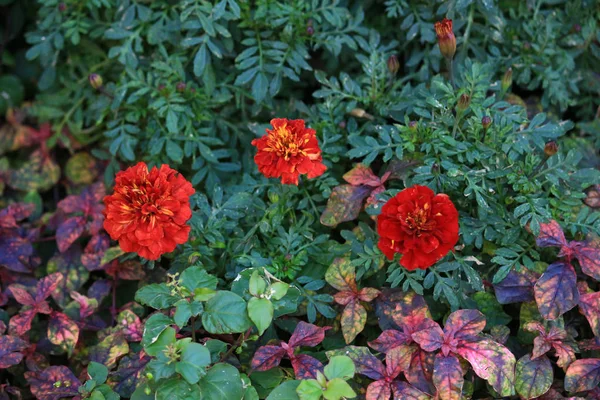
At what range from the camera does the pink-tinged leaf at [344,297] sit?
147 centimetres

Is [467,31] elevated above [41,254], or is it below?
above

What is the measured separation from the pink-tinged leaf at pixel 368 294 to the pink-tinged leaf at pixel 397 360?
0.15 metres

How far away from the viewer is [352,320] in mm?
1437

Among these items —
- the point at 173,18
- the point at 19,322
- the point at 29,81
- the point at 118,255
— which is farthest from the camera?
the point at 29,81

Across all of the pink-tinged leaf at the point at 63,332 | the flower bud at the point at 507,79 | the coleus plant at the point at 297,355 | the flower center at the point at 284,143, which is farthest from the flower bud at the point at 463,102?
the pink-tinged leaf at the point at 63,332

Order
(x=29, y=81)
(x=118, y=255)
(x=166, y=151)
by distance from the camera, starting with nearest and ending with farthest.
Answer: (x=118, y=255) < (x=166, y=151) < (x=29, y=81)

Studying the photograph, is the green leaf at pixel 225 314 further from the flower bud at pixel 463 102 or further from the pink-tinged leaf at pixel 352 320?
the flower bud at pixel 463 102

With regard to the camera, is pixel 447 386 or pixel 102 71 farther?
pixel 102 71

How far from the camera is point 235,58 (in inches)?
76.2

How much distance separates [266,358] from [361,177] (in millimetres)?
548

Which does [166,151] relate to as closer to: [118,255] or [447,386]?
[118,255]

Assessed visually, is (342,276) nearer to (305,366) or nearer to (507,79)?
(305,366)

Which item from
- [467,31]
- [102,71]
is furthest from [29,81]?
[467,31]

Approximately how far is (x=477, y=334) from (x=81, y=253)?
1157 mm
